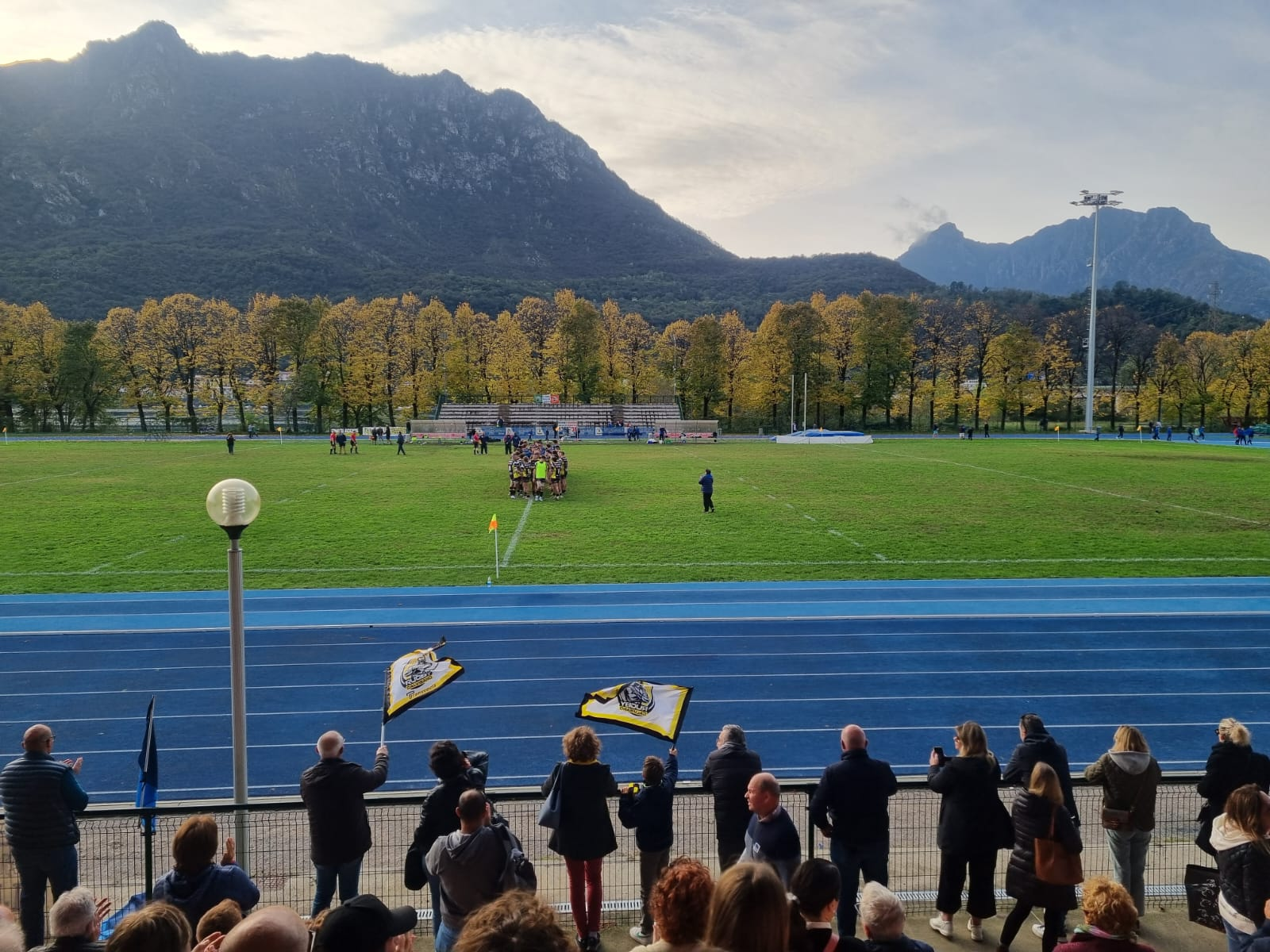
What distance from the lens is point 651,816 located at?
17.3ft

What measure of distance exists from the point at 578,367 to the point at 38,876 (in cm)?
7505

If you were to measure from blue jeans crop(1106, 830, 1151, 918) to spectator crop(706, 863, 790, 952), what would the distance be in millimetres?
3737

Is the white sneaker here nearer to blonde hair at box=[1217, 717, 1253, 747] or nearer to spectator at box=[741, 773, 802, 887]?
spectator at box=[741, 773, 802, 887]

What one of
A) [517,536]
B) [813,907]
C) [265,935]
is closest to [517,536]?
[517,536]

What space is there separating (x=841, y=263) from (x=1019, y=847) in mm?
192892

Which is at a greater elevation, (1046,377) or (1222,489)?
(1046,377)

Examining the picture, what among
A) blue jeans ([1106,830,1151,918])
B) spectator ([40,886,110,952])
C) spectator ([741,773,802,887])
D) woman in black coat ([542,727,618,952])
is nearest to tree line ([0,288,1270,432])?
blue jeans ([1106,830,1151,918])

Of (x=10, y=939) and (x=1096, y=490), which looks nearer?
(x=10, y=939)

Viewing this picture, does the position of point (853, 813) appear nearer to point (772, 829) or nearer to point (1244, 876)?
point (772, 829)

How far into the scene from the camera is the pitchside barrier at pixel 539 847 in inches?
226

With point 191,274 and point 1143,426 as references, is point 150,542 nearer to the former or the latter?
point 1143,426

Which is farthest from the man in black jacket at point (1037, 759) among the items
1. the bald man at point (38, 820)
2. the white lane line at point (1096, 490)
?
the white lane line at point (1096, 490)

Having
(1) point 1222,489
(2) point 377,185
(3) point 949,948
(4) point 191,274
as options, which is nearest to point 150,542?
(3) point 949,948

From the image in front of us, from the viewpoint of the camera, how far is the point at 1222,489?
30.4m
